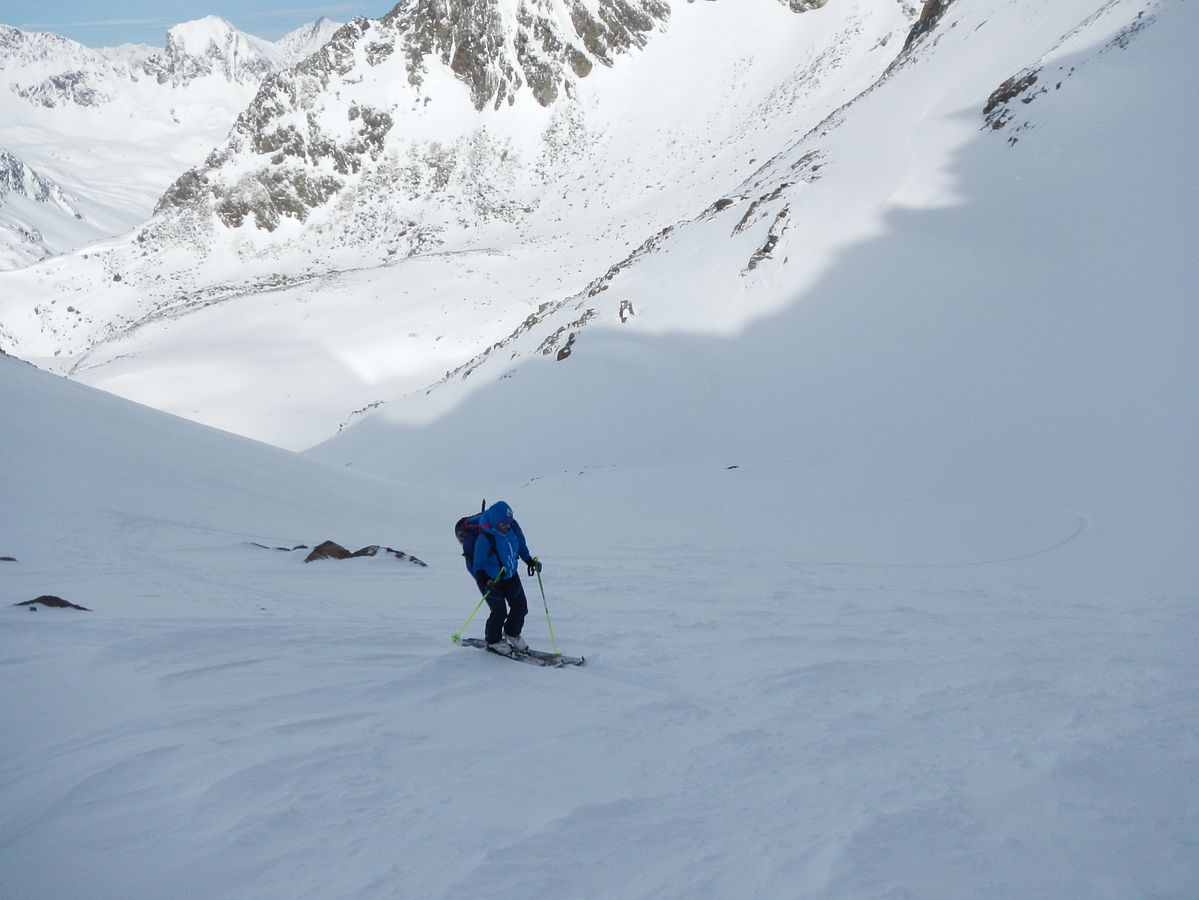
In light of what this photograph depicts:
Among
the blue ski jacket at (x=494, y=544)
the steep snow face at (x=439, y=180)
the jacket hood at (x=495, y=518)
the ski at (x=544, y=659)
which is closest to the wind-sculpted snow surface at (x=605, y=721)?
the ski at (x=544, y=659)

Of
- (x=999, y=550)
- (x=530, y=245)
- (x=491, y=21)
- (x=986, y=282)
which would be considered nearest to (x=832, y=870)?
(x=999, y=550)

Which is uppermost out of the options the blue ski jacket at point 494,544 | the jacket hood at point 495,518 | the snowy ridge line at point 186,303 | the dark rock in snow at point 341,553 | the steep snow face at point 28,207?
the steep snow face at point 28,207

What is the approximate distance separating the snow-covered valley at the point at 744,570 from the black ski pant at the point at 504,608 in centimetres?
23

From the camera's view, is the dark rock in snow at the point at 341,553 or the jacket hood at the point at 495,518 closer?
the jacket hood at the point at 495,518

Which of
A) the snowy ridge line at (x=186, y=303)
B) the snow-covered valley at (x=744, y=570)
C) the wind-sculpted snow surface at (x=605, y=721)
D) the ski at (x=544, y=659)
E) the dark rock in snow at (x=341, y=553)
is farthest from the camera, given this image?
the snowy ridge line at (x=186, y=303)

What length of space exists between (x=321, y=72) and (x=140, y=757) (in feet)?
282

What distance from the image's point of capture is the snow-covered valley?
10.7 ft

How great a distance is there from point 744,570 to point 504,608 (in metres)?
4.13

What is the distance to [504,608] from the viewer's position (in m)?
5.88

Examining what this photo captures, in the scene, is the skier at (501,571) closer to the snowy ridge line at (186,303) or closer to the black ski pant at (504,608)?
the black ski pant at (504,608)

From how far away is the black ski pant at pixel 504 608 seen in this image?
5832mm

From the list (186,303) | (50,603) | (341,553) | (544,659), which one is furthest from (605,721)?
(186,303)

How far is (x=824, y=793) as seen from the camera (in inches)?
144

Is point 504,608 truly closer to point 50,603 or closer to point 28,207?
point 50,603
